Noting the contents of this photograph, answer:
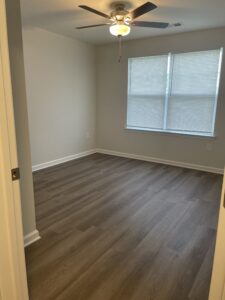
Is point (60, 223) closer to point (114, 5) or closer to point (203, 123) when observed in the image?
point (114, 5)

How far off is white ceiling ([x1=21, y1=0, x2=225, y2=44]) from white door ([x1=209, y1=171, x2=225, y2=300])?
281 cm

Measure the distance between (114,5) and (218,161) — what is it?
10.2 feet

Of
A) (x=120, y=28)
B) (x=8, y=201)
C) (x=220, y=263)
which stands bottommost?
(x=220, y=263)

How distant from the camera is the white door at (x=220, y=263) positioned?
0.84 meters

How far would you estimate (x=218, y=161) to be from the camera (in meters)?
4.21

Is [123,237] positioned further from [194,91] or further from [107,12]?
[194,91]

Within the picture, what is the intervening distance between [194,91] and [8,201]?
3.97m

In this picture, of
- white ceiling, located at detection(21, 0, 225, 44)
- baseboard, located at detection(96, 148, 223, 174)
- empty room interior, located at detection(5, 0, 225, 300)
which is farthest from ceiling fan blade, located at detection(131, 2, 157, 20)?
baseboard, located at detection(96, 148, 223, 174)

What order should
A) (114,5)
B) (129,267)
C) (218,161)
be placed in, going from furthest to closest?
1. (218,161)
2. (114,5)
3. (129,267)

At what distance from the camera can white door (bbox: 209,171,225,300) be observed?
0.84m

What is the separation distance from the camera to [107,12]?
10.4 feet

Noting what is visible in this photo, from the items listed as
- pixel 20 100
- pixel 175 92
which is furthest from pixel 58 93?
pixel 20 100

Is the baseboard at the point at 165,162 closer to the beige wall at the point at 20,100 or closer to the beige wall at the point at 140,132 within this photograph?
the beige wall at the point at 140,132

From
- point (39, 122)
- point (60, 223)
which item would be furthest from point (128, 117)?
point (60, 223)
